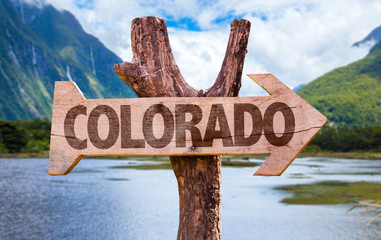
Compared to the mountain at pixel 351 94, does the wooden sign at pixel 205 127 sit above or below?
below

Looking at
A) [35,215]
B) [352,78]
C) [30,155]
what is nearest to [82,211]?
[35,215]

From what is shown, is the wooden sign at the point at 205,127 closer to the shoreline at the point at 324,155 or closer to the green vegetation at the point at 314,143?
the green vegetation at the point at 314,143

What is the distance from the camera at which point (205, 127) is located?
8.45 ft

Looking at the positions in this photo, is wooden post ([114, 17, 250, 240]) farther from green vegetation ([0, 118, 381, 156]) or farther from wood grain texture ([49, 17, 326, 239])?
green vegetation ([0, 118, 381, 156])

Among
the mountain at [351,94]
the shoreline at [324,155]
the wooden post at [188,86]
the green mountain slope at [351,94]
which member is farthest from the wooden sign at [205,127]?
the mountain at [351,94]

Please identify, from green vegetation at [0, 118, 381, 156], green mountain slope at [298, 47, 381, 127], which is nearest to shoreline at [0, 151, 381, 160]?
green vegetation at [0, 118, 381, 156]

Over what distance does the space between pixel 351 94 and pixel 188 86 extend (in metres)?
129

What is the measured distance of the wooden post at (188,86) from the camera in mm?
2764

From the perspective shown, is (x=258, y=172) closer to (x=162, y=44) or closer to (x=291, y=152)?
(x=291, y=152)

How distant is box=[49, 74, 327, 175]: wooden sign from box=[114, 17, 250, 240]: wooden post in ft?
0.91

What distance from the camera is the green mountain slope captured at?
110 metres

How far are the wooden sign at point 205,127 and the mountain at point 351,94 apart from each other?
11014cm

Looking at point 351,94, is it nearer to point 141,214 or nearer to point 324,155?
point 324,155

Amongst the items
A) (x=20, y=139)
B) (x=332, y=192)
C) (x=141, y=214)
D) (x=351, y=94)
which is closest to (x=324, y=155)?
(x=351, y=94)
